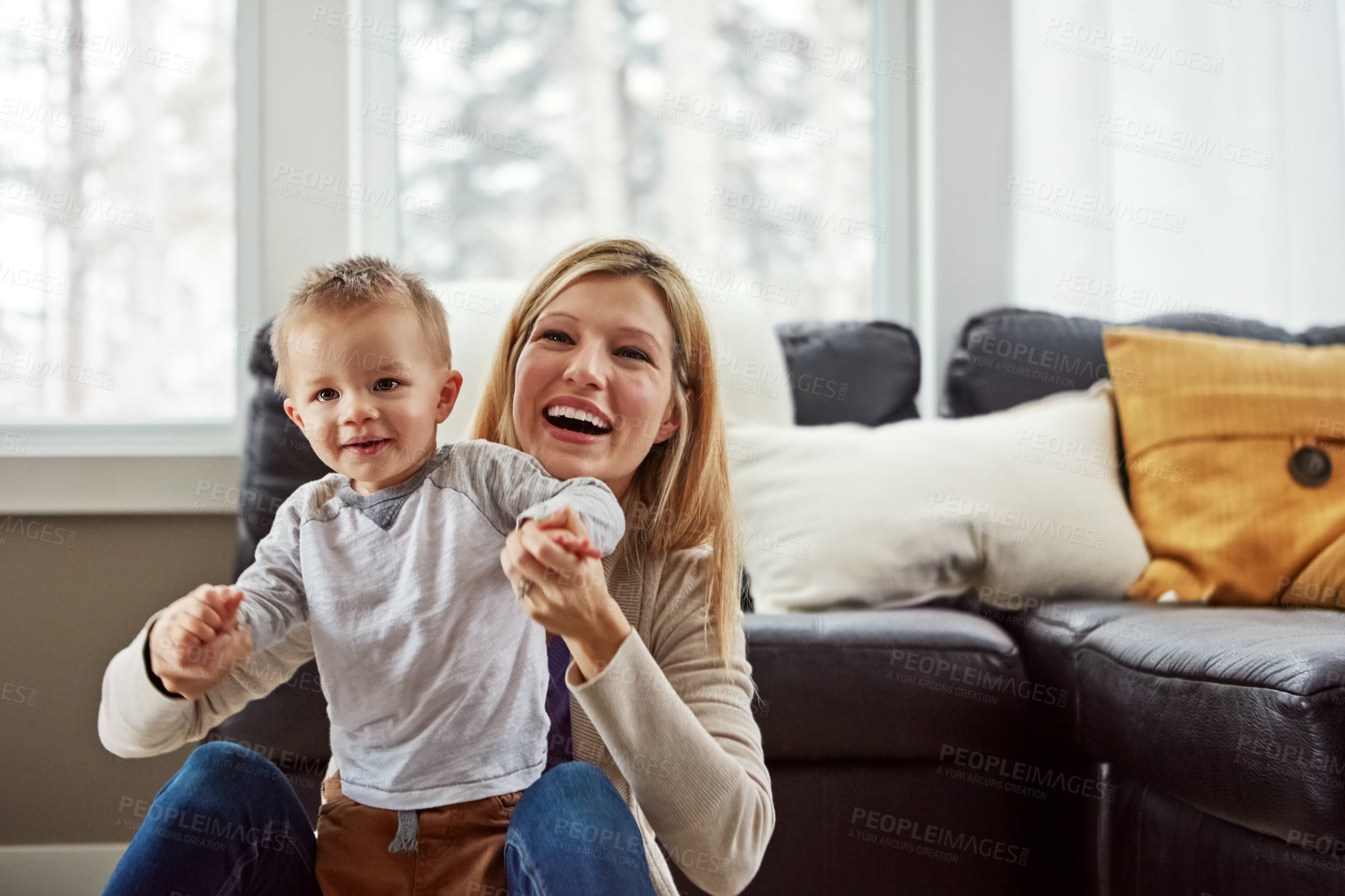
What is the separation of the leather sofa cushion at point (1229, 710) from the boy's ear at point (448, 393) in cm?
76

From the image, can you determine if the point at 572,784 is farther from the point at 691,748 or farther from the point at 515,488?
the point at 515,488

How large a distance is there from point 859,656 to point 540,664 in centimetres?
63

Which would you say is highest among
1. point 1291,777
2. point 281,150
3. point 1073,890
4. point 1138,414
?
point 281,150

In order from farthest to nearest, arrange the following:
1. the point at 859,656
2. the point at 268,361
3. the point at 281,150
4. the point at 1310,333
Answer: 1. the point at 281,150
2. the point at 1310,333
3. the point at 268,361
4. the point at 859,656

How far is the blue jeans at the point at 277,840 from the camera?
625 mm

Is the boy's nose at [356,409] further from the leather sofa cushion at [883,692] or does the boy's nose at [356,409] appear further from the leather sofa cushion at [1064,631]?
the leather sofa cushion at [1064,631]

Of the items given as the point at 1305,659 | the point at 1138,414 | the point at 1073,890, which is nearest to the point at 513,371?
the point at 1305,659

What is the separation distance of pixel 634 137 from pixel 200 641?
1854mm

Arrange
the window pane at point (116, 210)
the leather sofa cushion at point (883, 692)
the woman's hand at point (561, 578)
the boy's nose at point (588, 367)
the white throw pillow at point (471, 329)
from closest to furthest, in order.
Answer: the woman's hand at point (561, 578), the boy's nose at point (588, 367), the leather sofa cushion at point (883, 692), the white throw pillow at point (471, 329), the window pane at point (116, 210)

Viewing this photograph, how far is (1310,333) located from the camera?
1.79 metres

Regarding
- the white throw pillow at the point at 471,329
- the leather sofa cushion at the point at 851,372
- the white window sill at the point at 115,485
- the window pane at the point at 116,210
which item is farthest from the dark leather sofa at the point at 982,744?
the window pane at the point at 116,210

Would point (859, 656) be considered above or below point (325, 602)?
below

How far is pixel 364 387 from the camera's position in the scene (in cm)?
65

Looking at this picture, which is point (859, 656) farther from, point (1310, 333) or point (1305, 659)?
point (1310, 333)
